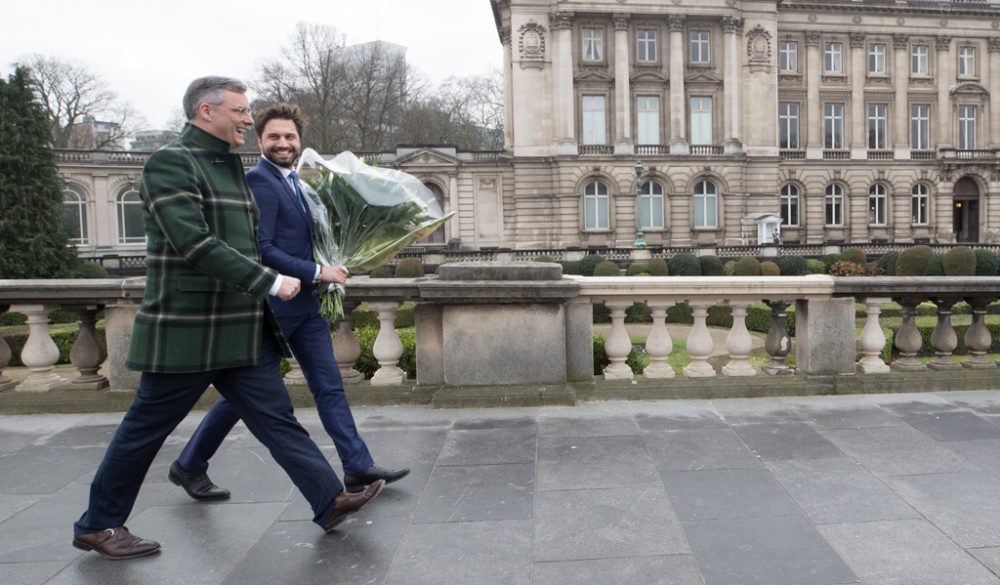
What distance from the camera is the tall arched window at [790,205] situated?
141 feet

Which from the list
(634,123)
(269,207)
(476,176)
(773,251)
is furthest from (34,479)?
(634,123)

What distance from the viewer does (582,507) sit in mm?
3389

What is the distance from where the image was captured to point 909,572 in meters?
2.70

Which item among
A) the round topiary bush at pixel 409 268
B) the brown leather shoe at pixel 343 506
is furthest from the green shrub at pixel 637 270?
the brown leather shoe at pixel 343 506

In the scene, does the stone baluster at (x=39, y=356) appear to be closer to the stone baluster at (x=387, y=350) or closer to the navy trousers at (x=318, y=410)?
the stone baluster at (x=387, y=350)

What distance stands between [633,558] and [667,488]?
794 millimetres

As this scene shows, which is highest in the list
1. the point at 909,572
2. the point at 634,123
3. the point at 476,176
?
the point at 634,123

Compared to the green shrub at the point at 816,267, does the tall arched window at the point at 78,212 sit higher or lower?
higher

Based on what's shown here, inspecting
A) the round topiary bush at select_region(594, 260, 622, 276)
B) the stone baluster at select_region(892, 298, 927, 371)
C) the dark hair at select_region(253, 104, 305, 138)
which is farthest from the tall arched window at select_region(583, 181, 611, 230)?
the dark hair at select_region(253, 104, 305, 138)

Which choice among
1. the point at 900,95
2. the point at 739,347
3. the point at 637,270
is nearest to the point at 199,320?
the point at 739,347

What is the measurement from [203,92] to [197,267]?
77 cm

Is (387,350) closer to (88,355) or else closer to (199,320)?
(88,355)

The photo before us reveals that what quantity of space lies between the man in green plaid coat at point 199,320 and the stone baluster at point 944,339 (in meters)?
5.01

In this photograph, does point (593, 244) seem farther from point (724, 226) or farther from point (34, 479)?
point (34, 479)
